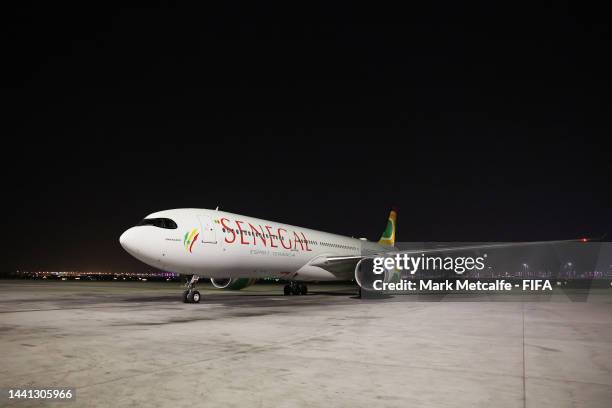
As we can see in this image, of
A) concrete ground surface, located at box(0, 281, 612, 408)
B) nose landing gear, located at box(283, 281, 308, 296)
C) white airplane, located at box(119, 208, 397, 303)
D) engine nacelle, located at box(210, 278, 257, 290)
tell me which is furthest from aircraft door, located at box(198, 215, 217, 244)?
nose landing gear, located at box(283, 281, 308, 296)

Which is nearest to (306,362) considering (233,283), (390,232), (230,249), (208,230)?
(208,230)

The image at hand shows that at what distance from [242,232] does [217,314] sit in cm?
654

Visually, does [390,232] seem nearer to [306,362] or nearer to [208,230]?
[208,230]

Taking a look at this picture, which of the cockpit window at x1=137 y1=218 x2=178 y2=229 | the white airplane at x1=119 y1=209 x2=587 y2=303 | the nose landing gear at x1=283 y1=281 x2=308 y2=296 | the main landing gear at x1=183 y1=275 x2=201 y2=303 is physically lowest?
the nose landing gear at x1=283 y1=281 x2=308 y2=296

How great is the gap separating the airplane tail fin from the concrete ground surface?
2717 centimetres

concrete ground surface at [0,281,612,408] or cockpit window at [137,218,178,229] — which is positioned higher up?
cockpit window at [137,218,178,229]

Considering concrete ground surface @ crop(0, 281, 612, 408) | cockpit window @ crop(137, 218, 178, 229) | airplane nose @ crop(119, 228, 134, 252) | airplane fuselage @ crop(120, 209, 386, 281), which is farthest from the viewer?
cockpit window @ crop(137, 218, 178, 229)

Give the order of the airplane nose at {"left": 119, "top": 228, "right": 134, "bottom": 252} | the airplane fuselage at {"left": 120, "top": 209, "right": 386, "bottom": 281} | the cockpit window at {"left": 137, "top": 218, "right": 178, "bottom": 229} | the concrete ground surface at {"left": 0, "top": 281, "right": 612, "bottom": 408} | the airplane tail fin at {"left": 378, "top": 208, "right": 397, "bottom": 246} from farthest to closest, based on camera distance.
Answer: the airplane tail fin at {"left": 378, "top": 208, "right": 397, "bottom": 246}, the cockpit window at {"left": 137, "top": 218, "right": 178, "bottom": 229}, the airplane fuselage at {"left": 120, "top": 209, "right": 386, "bottom": 281}, the airplane nose at {"left": 119, "top": 228, "right": 134, "bottom": 252}, the concrete ground surface at {"left": 0, "top": 281, "right": 612, "bottom": 408}

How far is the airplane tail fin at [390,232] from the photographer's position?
39.0 m

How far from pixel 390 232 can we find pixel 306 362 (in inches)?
1323

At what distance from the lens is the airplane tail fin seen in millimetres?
39031

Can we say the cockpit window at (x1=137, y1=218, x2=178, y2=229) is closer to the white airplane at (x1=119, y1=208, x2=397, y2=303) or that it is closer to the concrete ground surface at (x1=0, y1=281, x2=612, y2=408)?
the white airplane at (x1=119, y1=208, x2=397, y2=303)

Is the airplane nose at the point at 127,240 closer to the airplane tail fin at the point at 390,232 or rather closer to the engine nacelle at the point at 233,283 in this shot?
the engine nacelle at the point at 233,283

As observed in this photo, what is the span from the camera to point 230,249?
18.9 m
